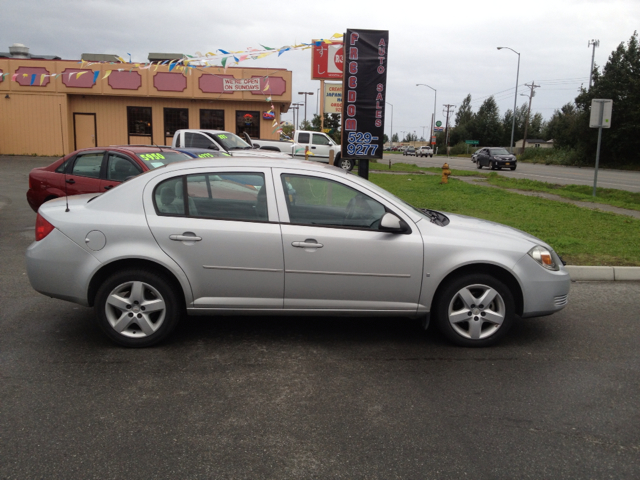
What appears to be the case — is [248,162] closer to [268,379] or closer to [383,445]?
[268,379]

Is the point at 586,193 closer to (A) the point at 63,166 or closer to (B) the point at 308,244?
(A) the point at 63,166

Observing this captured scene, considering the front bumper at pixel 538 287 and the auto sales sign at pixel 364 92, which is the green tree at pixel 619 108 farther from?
the front bumper at pixel 538 287

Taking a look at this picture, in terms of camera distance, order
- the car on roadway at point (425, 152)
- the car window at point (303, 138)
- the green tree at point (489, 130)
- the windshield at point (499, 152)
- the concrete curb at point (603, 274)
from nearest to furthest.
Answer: the concrete curb at point (603, 274) → the car window at point (303, 138) → the windshield at point (499, 152) → the car on roadway at point (425, 152) → the green tree at point (489, 130)

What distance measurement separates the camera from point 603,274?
7.37m

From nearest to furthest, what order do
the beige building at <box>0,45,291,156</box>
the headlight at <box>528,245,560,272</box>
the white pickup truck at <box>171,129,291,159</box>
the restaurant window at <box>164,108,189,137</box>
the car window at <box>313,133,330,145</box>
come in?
the headlight at <box>528,245,560,272</box> → the white pickup truck at <box>171,129,291,159</box> → the car window at <box>313,133,330,145</box> → the beige building at <box>0,45,291,156</box> → the restaurant window at <box>164,108,189,137</box>

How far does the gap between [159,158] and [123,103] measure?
75.5 feet

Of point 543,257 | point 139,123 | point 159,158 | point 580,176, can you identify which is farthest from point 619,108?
point 543,257

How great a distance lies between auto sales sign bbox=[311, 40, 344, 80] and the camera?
18686 mm

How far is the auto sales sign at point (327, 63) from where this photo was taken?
61.3 feet

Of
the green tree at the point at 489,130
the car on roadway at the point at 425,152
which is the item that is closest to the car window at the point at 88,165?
the car on roadway at the point at 425,152

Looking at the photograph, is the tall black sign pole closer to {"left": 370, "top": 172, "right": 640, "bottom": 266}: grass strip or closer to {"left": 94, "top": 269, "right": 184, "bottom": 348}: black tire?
{"left": 370, "top": 172, "right": 640, "bottom": 266}: grass strip

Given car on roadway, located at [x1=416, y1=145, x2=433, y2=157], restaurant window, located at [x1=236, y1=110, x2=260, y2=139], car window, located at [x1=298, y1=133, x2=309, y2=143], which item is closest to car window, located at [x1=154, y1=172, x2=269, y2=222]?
car window, located at [x1=298, y1=133, x2=309, y2=143]

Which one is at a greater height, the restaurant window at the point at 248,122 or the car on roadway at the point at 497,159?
the restaurant window at the point at 248,122

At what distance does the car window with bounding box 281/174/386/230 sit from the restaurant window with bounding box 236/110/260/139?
2681 centimetres
